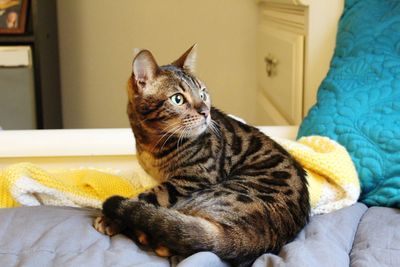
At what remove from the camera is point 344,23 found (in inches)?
59.4

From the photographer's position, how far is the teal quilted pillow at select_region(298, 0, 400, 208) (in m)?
1.19

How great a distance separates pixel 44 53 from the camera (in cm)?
216

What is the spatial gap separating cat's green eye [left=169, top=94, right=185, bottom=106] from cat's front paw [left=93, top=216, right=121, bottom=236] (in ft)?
0.91

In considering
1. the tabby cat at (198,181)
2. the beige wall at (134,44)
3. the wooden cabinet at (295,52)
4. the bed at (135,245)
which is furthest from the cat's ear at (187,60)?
the beige wall at (134,44)

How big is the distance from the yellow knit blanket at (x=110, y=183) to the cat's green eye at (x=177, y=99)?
0.66 ft

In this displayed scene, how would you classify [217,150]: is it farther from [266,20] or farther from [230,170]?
[266,20]

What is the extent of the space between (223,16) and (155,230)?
5.65 feet

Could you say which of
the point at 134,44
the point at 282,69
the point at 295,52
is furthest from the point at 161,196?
the point at 134,44

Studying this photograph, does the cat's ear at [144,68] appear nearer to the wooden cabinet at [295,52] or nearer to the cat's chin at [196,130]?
the cat's chin at [196,130]

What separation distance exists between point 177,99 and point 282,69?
87 cm

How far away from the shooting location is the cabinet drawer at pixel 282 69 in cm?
173

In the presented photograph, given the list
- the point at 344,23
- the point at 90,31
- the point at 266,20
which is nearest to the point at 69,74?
the point at 90,31

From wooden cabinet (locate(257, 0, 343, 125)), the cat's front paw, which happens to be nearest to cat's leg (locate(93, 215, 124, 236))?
the cat's front paw

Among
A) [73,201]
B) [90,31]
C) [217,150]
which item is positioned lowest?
[73,201]
